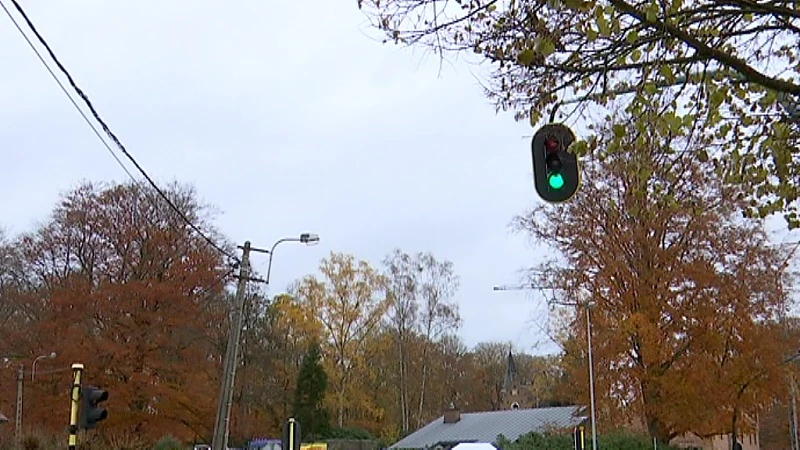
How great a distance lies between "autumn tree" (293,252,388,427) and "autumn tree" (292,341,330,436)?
246 cm

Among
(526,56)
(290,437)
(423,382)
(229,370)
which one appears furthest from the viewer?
(423,382)

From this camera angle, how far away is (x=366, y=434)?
6247 centimetres

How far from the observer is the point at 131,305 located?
41.7m

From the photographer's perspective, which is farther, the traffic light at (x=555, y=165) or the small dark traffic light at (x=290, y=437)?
the small dark traffic light at (x=290, y=437)

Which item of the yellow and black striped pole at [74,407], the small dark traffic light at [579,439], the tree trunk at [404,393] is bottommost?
the small dark traffic light at [579,439]

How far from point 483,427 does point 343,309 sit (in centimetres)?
1229

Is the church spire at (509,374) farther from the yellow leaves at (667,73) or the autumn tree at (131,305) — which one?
the yellow leaves at (667,73)

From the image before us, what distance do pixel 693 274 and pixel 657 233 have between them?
196 cm

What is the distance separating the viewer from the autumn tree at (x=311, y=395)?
6112 cm

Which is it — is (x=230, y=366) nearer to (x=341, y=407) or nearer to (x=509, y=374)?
(x=341, y=407)

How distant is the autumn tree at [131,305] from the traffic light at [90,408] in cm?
2663

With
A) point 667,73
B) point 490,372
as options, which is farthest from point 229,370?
point 490,372

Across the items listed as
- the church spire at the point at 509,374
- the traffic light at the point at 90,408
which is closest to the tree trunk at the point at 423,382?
the church spire at the point at 509,374

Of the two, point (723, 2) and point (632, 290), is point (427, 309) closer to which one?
point (632, 290)
